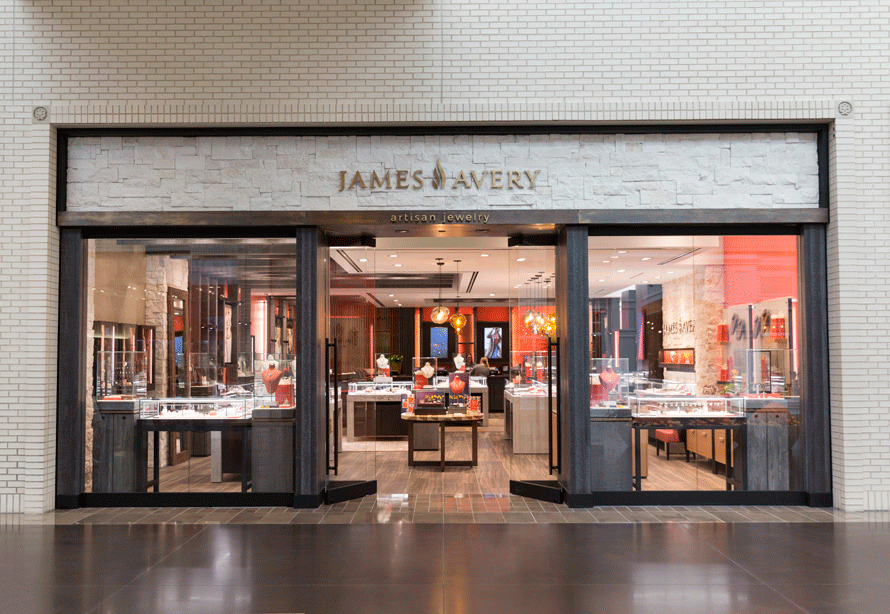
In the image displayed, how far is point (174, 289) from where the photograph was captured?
Result: 652 centimetres

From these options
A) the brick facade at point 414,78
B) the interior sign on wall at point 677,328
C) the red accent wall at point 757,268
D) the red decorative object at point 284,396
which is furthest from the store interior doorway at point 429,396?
the red accent wall at point 757,268

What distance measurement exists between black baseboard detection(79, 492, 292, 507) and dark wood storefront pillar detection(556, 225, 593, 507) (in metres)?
2.79

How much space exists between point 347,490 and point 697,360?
382cm

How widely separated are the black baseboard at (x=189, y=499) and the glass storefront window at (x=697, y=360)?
322cm

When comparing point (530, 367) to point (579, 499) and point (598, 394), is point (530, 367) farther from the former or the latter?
point (579, 499)

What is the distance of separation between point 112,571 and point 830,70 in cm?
762

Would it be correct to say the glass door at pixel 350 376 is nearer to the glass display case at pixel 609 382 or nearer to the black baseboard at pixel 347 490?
the black baseboard at pixel 347 490

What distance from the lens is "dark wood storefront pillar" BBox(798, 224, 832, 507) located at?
621 cm

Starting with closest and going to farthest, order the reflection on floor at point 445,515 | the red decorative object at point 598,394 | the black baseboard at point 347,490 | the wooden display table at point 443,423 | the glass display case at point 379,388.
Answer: the reflection on floor at point 445,515 < the red decorative object at point 598,394 < the black baseboard at point 347,490 < the glass display case at point 379,388 < the wooden display table at point 443,423

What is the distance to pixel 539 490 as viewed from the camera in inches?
260

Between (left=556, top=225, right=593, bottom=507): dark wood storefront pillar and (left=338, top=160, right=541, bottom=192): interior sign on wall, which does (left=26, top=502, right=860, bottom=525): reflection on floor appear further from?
(left=338, top=160, right=541, bottom=192): interior sign on wall

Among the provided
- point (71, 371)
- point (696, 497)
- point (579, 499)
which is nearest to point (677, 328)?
point (696, 497)

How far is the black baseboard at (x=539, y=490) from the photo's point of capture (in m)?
6.49

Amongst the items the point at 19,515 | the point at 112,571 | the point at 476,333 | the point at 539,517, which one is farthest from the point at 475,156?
the point at 476,333
